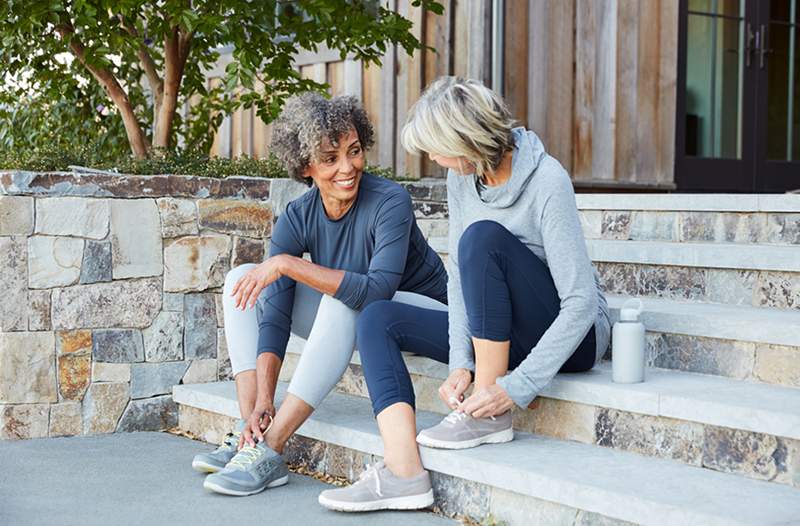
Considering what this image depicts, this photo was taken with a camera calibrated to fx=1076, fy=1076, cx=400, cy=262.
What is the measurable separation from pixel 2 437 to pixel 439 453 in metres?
1.58

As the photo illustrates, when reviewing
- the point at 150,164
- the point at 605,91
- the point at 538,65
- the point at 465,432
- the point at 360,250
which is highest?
the point at 538,65

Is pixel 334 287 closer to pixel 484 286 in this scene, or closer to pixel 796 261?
pixel 484 286

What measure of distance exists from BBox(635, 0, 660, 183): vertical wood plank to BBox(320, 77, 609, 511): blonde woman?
269 centimetres

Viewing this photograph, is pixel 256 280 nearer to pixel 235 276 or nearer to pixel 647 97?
pixel 235 276

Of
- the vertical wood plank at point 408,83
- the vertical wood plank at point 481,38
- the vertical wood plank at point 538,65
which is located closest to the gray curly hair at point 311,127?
the vertical wood plank at point 481,38

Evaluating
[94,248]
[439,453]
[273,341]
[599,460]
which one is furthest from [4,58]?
[599,460]

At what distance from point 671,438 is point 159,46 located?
2.78 meters

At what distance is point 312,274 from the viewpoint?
8.76 feet

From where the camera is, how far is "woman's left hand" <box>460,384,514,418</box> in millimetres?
2410

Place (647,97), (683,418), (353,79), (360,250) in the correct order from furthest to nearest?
(353,79)
(647,97)
(360,250)
(683,418)

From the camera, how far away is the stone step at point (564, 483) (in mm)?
2018

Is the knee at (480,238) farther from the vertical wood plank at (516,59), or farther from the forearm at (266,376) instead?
the vertical wood plank at (516,59)

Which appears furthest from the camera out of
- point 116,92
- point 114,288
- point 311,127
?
point 116,92

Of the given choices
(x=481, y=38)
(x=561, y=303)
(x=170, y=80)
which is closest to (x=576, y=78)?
(x=481, y=38)
